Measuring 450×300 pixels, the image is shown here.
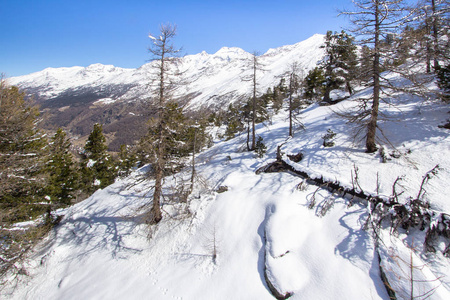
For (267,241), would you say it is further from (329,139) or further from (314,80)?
(314,80)

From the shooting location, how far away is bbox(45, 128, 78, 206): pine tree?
1582 centimetres

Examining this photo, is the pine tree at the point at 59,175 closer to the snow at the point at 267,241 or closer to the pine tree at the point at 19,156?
the pine tree at the point at 19,156

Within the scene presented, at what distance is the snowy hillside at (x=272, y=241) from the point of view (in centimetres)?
584

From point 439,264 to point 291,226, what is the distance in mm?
4150

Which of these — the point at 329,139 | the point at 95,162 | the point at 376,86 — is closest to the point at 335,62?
the point at 329,139

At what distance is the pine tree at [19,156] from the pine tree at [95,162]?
34.7ft

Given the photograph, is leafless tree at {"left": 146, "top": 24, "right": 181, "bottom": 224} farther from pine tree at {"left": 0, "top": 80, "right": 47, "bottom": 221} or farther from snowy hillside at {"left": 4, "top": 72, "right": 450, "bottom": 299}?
pine tree at {"left": 0, "top": 80, "right": 47, "bottom": 221}

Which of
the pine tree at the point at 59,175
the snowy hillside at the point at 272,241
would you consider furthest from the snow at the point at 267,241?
the pine tree at the point at 59,175

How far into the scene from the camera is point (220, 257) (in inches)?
327

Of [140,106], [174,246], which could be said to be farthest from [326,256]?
[140,106]

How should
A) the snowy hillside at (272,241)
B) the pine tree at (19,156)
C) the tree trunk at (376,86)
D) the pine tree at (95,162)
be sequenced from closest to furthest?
the snowy hillside at (272,241)
the tree trunk at (376,86)
the pine tree at (19,156)
the pine tree at (95,162)

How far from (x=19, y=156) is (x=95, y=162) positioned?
13.5 m

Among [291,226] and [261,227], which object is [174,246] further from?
[291,226]

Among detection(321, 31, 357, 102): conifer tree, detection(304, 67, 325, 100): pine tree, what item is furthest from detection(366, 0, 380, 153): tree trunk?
detection(304, 67, 325, 100): pine tree
